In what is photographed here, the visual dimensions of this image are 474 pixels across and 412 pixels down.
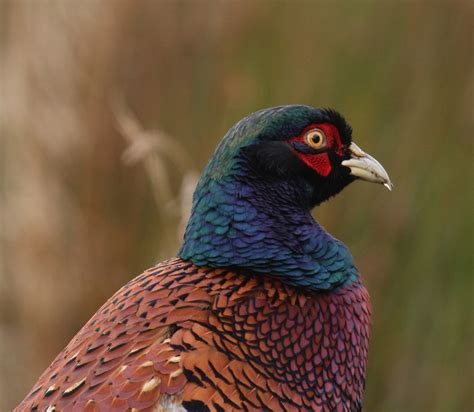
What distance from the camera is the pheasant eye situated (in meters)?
3.36

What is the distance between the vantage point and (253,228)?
10.5 ft

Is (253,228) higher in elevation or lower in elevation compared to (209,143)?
lower

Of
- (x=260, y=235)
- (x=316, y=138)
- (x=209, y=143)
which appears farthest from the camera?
(x=209, y=143)

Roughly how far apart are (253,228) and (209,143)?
2625 millimetres

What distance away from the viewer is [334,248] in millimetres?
3328

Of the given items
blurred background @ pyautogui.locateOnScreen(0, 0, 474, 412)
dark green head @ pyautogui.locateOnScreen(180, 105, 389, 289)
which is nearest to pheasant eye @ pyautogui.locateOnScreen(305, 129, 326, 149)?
dark green head @ pyautogui.locateOnScreen(180, 105, 389, 289)

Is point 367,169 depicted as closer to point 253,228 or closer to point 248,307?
point 253,228

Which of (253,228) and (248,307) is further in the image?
(253,228)

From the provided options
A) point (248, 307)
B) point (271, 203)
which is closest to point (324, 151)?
point (271, 203)

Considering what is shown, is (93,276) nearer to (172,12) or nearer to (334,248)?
(172,12)

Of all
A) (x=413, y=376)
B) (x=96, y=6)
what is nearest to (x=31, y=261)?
(x=96, y=6)

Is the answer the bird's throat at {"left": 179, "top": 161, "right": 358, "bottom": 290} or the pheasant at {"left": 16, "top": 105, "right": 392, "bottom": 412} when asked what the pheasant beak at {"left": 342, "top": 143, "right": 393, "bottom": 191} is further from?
the bird's throat at {"left": 179, "top": 161, "right": 358, "bottom": 290}

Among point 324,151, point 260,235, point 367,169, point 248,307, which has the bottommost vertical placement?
point 248,307

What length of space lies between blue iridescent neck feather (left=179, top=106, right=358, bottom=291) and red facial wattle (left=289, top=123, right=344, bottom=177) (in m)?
0.10
